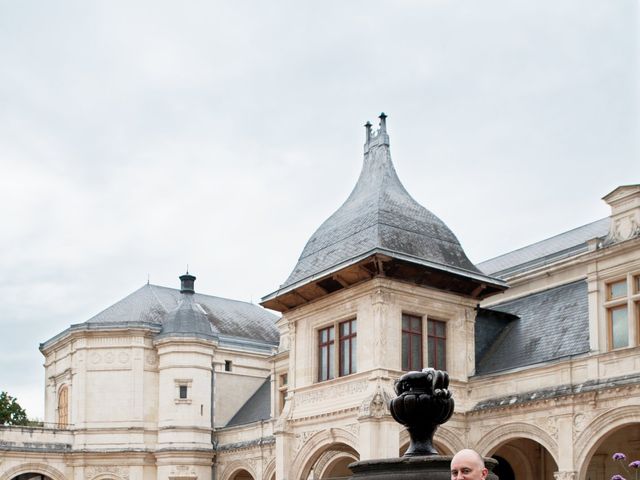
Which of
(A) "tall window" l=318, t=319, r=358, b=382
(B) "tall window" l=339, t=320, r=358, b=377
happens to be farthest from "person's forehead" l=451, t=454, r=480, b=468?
(B) "tall window" l=339, t=320, r=358, b=377

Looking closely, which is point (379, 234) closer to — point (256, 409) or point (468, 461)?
point (256, 409)

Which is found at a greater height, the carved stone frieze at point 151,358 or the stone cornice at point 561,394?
the carved stone frieze at point 151,358

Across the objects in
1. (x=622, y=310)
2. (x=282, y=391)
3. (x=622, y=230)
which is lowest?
(x=282, y=391)

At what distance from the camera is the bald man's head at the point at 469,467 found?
14.6 feet

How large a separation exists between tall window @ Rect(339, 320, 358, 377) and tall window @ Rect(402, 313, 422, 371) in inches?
44.1

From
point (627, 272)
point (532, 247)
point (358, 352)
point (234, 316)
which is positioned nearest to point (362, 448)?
point (358, 352)

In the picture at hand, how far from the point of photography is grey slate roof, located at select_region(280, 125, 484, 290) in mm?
22062

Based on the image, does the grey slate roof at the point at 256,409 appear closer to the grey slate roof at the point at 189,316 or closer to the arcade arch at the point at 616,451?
the grey slate roof at the point at 189,316

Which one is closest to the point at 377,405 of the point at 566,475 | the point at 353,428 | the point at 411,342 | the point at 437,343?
the point at 353,428

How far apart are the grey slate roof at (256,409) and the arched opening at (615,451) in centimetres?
1385

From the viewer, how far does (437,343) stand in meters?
22.3

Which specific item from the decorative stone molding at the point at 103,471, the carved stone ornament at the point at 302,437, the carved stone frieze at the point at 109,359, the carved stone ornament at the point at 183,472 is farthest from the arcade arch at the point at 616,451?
the carved stone frieze at the point at 109,359

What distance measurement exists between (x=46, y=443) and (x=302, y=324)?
45.3 ft

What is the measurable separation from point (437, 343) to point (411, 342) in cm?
79
